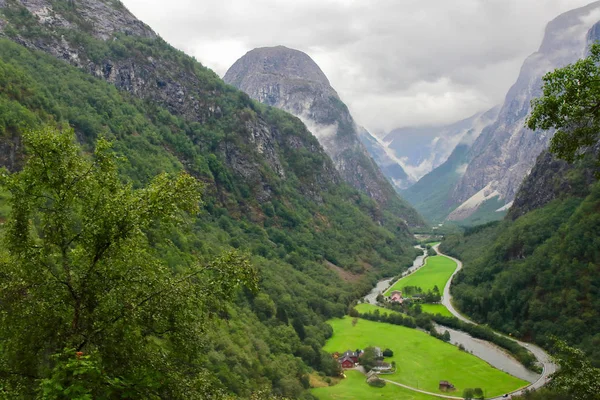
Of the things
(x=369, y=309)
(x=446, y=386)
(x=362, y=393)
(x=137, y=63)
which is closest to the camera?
(x=362, y=393)

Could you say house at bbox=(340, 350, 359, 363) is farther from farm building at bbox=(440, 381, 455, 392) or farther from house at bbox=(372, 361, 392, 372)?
farm building at bbox=(440, 381, 455, 392)

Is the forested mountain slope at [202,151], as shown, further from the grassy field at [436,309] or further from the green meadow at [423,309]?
the grassy field at [436,309]

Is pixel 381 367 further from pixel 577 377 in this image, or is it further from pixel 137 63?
pixel 137 63

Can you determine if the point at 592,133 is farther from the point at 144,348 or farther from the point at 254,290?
the point at 144,348

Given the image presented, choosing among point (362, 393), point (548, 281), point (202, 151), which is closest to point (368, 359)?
point (362, 393)

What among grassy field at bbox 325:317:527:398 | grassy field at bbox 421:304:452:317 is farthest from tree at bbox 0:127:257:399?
grassy field at bbox 421:304:452:317

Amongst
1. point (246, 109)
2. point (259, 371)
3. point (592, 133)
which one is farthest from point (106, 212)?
point (246, 109)
